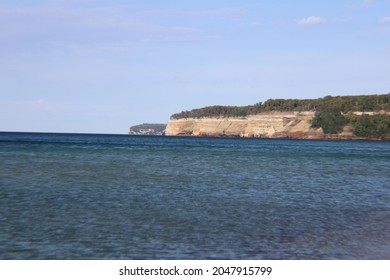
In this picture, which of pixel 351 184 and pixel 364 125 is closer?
pixel 351 184

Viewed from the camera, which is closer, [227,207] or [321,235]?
[321,235]

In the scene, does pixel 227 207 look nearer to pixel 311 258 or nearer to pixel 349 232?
pixel 349 232

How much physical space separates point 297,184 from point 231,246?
2040 centimetres

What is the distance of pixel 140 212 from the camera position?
2164 cm

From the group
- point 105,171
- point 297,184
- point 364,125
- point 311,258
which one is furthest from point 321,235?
point 364,125

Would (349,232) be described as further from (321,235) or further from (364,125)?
(364,125)

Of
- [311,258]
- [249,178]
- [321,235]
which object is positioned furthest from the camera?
[249,178]

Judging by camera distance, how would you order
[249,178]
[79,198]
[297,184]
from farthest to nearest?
[249,178] → [297,184] → [79,198]

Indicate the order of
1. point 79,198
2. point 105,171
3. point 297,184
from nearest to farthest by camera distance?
point 79,198
point 297,184
point 105,171

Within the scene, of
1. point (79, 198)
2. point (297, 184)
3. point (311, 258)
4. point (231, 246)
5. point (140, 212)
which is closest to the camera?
point (311, 258)

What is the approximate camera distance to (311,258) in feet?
48.6

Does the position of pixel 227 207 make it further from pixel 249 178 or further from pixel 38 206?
pixel 249 178

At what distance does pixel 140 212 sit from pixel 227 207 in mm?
4041

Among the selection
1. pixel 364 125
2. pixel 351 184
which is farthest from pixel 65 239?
pixel 364 125
